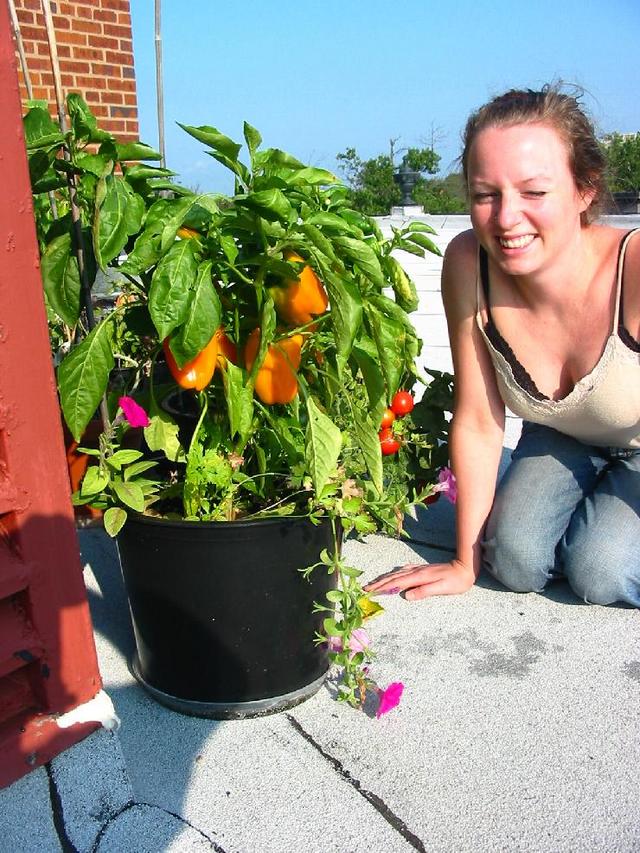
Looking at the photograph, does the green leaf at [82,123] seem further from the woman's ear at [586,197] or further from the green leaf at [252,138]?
the woman's ear at [586,197]

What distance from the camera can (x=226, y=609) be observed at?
1430mm

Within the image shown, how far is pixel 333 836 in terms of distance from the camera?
125 cm

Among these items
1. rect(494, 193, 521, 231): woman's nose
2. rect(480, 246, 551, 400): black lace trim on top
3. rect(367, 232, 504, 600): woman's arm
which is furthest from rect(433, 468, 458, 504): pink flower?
rect(494, 193, 521, 231): woman's nose

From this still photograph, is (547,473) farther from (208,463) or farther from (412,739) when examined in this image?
(208,463)

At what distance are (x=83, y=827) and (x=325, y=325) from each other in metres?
0.93

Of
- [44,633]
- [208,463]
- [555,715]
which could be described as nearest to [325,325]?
[208,463]

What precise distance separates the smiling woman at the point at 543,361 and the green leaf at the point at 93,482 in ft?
2.62

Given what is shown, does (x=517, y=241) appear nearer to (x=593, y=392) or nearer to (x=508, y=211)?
(x=508, y=211)

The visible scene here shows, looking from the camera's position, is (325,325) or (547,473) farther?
A: (547,473)

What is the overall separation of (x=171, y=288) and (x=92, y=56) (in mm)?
4854

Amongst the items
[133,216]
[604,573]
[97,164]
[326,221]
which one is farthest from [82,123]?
[604,573]

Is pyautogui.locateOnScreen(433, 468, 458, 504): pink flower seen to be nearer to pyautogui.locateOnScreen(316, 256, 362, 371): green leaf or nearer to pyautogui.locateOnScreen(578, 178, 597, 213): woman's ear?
pyautogui.locateOnScreen(578, 178, 597, 213): woman's ear

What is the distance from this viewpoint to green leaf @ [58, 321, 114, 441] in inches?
50.6

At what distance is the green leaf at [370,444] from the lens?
1.39 meters
